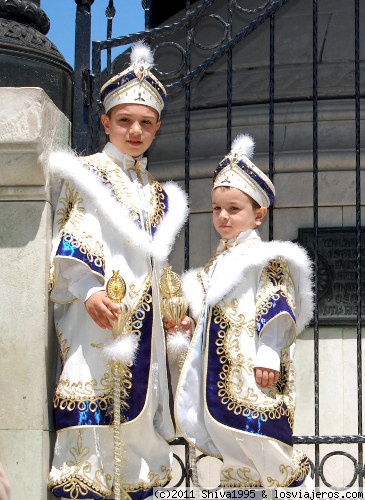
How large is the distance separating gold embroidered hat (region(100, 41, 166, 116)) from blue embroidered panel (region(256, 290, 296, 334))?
3.51ft

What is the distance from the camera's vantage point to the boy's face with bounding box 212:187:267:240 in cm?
547

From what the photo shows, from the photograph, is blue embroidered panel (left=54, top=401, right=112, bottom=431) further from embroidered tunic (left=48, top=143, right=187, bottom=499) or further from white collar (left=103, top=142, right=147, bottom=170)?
white collar (left=103, top=142, right=147, bottom=170)

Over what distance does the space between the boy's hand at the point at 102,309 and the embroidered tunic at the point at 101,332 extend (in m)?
0.07

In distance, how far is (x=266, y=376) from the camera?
16.9 ft

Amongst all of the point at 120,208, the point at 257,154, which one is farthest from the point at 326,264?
the point at 120,208

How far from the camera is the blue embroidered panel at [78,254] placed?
5.05m

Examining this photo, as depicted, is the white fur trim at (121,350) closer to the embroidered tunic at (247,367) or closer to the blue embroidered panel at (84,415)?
the blue embroidered panel at (84,415)

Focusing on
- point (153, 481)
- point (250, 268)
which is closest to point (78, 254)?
point (250, 268)

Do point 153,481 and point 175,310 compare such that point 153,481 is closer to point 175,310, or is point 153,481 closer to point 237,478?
point 237,478

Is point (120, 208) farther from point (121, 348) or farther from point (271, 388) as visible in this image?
point (271, 388)

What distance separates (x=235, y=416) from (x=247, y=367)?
227 millimetres

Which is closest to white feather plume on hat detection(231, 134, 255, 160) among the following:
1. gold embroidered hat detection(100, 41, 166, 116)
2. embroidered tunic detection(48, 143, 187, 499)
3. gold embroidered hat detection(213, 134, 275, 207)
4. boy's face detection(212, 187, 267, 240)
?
gold embroidered hat detection(213, 134, 275, 207)

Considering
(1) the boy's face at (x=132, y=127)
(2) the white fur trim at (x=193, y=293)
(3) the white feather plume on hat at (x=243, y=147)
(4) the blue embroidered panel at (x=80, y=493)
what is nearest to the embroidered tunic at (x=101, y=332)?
(4) the blue embroidered panel at (x=80, y=493)

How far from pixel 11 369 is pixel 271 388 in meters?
1.17
